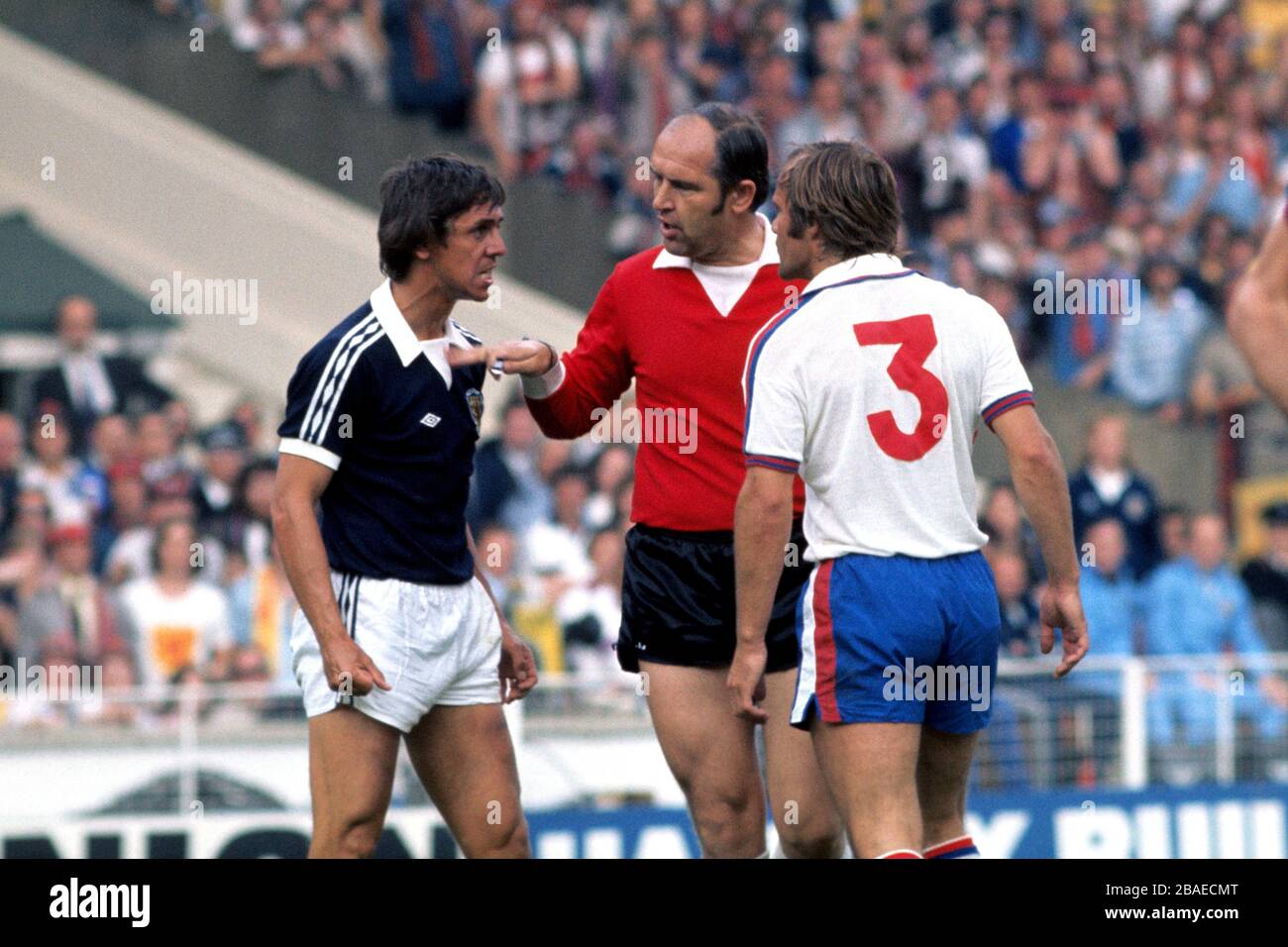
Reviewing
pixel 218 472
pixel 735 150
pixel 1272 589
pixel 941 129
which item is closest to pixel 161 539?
pixel 218 472

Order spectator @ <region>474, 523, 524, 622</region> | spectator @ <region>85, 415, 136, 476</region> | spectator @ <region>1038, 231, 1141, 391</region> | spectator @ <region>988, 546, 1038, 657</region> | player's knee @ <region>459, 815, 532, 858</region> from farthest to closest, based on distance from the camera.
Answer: spectator @ <region>1038, 231, 1141, 391</region>, spectator @ <region>85, 415, 136, 476</region>, spectator @ <region>988, 546, 1038, 657</region>, spectator @ <region>474, 523, 524, 622</region>, player's knee @ <region>459, 815, 532, 858</region>

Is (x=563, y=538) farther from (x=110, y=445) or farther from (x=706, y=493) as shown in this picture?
(x=706, y=493)

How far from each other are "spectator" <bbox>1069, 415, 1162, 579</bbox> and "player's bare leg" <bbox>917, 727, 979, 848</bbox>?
6.24 metres

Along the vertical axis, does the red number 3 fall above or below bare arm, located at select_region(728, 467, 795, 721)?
above

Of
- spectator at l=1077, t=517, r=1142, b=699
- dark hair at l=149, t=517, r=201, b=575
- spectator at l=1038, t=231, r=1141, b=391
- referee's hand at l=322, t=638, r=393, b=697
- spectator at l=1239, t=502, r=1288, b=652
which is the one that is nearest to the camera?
referee's hand at l=322, t=638, r=393, b=697

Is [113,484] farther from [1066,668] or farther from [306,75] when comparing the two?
[1066,668]

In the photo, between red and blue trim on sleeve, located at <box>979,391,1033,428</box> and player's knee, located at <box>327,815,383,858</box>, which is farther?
player's knee, located at <box>327,815,383,858</box>

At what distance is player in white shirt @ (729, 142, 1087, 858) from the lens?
514 cm

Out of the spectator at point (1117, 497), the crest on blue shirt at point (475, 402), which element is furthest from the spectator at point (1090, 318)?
the crest on blue shirt at point (475, 402)

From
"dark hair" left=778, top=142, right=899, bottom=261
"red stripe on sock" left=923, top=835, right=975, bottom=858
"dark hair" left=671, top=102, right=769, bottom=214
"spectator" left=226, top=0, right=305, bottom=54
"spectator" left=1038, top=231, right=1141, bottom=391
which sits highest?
"spectator" left=226, top=0, right=305, bottom=54

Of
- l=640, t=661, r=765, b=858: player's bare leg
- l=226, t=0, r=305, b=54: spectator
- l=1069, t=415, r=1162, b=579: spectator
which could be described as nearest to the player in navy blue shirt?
l=640, t=661, r=765, b=858: player's bare leg

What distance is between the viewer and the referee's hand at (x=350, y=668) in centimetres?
533

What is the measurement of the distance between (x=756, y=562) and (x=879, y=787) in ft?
2.08

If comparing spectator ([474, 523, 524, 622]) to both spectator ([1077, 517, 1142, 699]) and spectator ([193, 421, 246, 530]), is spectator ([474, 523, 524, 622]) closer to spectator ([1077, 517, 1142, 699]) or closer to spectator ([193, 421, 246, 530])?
spectator ([193, 421, 246, 530])
